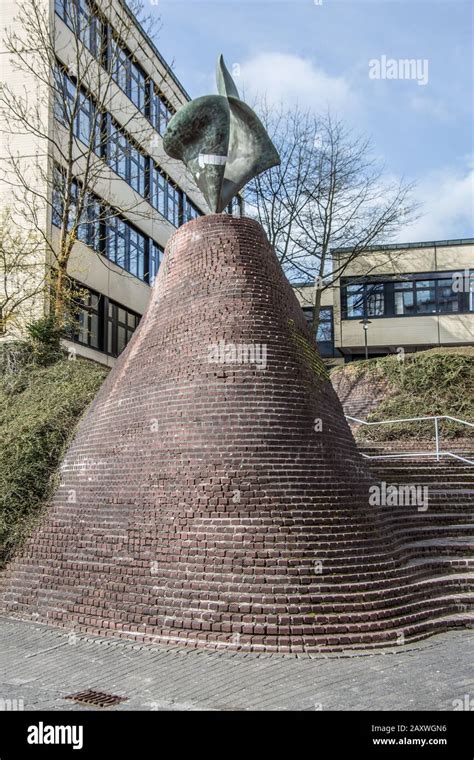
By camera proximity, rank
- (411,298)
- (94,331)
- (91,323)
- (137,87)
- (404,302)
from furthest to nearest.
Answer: (404,302), (411,298), (137,87), (94,331), (91,323)

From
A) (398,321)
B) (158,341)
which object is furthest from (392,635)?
(398,321)

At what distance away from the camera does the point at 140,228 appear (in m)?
30.1

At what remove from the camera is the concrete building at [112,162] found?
2225cm

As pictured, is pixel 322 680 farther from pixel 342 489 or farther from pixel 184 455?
pixel 184 455

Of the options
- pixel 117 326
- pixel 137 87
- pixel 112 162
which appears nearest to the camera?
pixel 112 162

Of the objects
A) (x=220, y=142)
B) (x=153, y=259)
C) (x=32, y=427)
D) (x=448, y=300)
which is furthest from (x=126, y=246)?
(x=32, y=427)

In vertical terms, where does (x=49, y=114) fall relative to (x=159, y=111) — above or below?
below

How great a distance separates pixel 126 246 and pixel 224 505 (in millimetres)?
21862

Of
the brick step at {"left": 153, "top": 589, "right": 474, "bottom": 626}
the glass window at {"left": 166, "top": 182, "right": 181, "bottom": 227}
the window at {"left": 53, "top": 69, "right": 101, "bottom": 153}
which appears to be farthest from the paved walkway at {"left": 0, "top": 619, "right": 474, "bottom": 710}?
the glass window at {"left": 166, "top": 182, "right": 181, "bottom": 227}

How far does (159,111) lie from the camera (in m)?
32.4

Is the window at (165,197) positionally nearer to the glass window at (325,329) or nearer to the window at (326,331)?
the window at (326,331)

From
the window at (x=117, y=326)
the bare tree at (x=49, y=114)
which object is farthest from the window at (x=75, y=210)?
the window at (x=117, y=326)

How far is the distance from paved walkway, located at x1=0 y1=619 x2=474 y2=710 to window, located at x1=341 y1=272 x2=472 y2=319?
27.1 m

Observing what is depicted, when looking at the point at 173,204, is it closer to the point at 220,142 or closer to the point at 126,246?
the point at 126,246
